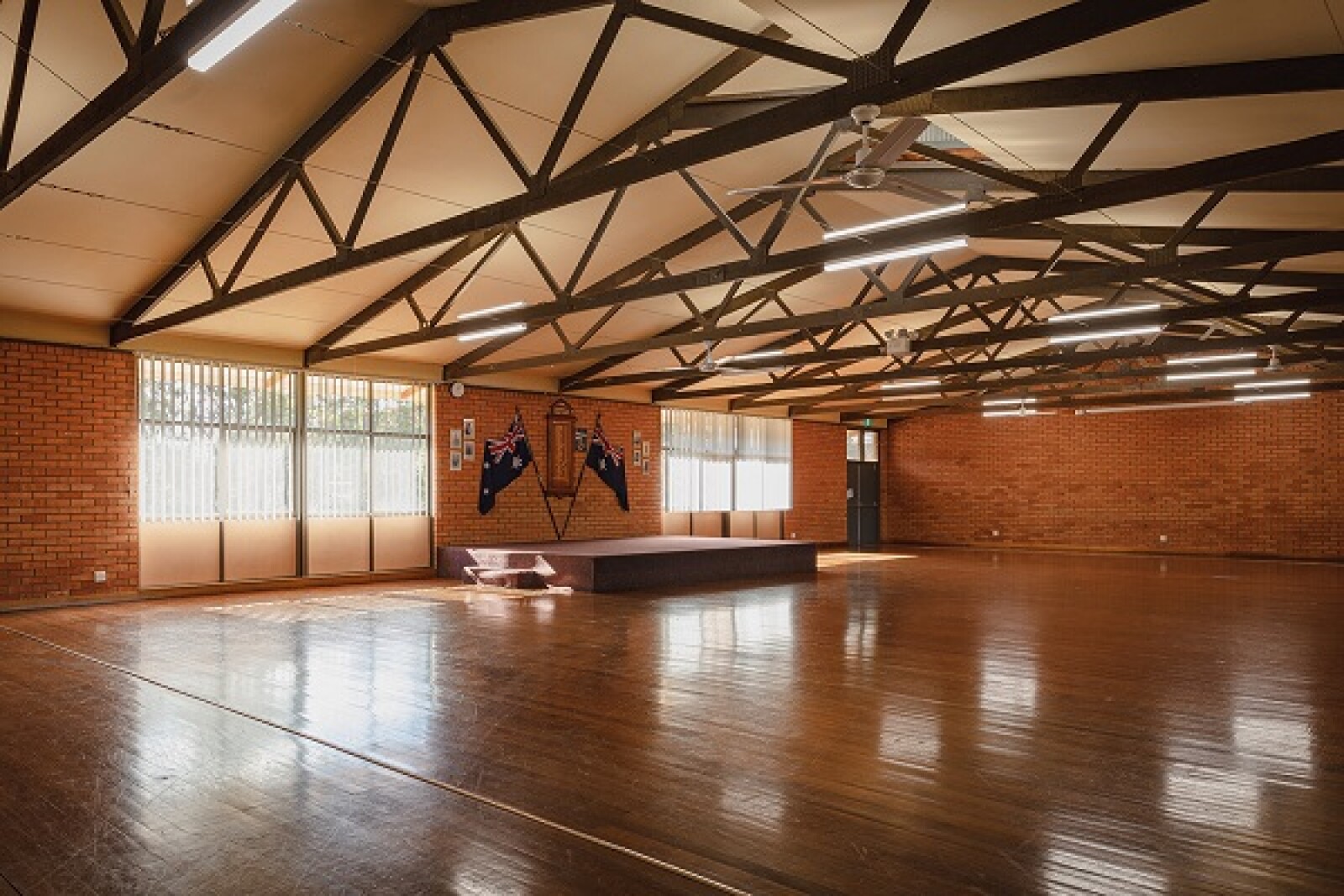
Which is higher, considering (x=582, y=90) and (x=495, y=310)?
(x=582, y=90)

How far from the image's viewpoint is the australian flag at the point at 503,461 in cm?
1338

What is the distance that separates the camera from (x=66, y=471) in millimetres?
9445

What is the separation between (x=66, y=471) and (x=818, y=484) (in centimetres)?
1407

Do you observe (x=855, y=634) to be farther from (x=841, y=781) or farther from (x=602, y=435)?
(x=602, y=435)

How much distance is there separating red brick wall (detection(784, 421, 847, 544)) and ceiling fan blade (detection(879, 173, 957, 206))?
1328 centimetres

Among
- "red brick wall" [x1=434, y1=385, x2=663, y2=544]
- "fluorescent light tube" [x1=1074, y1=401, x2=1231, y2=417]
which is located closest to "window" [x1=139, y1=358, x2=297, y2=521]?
"red brick wall" [x1=434, y1=385, x2=663, y2=544]

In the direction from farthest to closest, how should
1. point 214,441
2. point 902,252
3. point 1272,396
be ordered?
point 1272,396
point 214,441
point 902,252

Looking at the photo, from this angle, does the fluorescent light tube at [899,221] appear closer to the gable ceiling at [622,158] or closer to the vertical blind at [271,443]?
the gable ceiling at [622,158]

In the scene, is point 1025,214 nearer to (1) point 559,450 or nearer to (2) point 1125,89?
(2) point 1125,89

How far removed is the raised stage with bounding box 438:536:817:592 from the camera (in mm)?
10797

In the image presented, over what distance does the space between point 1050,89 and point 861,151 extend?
3.93 ft

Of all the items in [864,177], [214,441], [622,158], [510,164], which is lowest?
[214,441]

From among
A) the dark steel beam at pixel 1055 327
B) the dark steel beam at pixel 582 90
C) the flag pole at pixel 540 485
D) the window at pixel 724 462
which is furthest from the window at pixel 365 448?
the dark steel beam at pixel 582 90

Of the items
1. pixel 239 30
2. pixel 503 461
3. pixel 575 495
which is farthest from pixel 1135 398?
pixel 239 30
